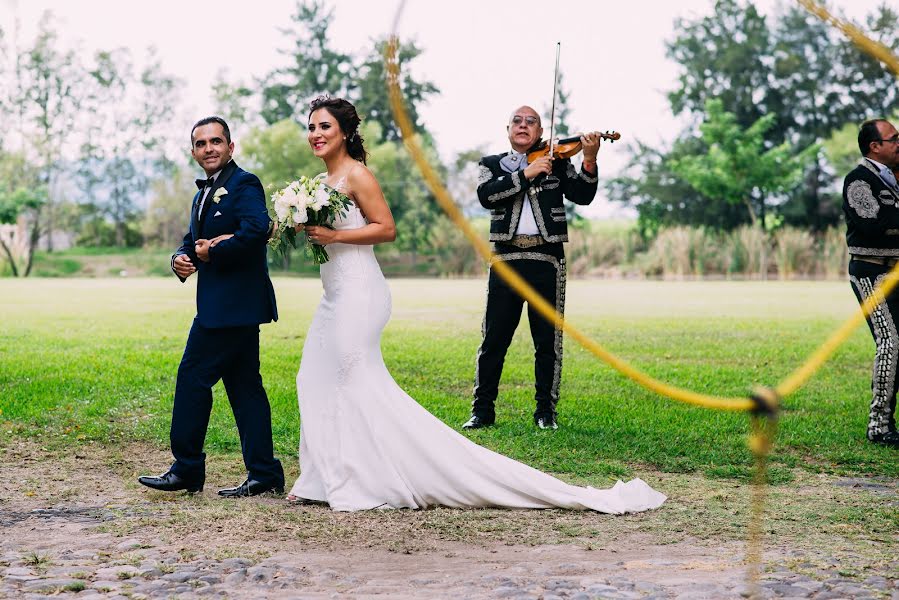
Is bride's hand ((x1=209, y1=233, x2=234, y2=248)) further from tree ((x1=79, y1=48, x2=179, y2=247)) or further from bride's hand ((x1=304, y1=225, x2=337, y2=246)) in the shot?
tree ((x1=79, y1=48, x2=179, y2=247))

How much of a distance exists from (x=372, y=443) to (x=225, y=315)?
1076mm

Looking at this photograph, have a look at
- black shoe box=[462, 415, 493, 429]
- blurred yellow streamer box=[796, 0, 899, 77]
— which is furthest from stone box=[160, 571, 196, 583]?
black shoe box=[462, 415, 493, 429]

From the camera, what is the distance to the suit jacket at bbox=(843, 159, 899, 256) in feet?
25.0

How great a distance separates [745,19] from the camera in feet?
198

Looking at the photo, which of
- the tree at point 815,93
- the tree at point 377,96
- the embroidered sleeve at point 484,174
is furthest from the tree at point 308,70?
the embroidered sleeve at point 484,174

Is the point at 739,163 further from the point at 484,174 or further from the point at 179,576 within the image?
the point at 179,576

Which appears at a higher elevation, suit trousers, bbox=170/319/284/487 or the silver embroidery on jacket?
the silver embroidery on jacket

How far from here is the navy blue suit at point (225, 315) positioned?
19.9 ft

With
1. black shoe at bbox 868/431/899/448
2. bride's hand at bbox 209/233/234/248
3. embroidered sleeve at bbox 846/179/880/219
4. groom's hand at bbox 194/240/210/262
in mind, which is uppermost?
embroidered sleeve at bbox 846/179/880/219

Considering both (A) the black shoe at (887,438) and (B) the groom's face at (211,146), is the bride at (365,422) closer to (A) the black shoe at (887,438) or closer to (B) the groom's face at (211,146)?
(B) the groom's face at (211,146)

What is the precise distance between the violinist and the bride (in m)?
2.15

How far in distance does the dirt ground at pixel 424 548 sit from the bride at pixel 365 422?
0.45 feet

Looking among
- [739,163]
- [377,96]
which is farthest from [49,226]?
[739,163]

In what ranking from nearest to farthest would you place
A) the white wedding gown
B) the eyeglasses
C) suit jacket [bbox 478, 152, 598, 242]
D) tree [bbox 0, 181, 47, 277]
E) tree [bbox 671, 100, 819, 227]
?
1. the white wedding gown
2. the eyeglasses
3. suit jacket [bbox 478, 152, 598, 242]
4. tree [bbox 0, 181, 47, 277]
5. tree [bbox 671, 100, 819, 227]
